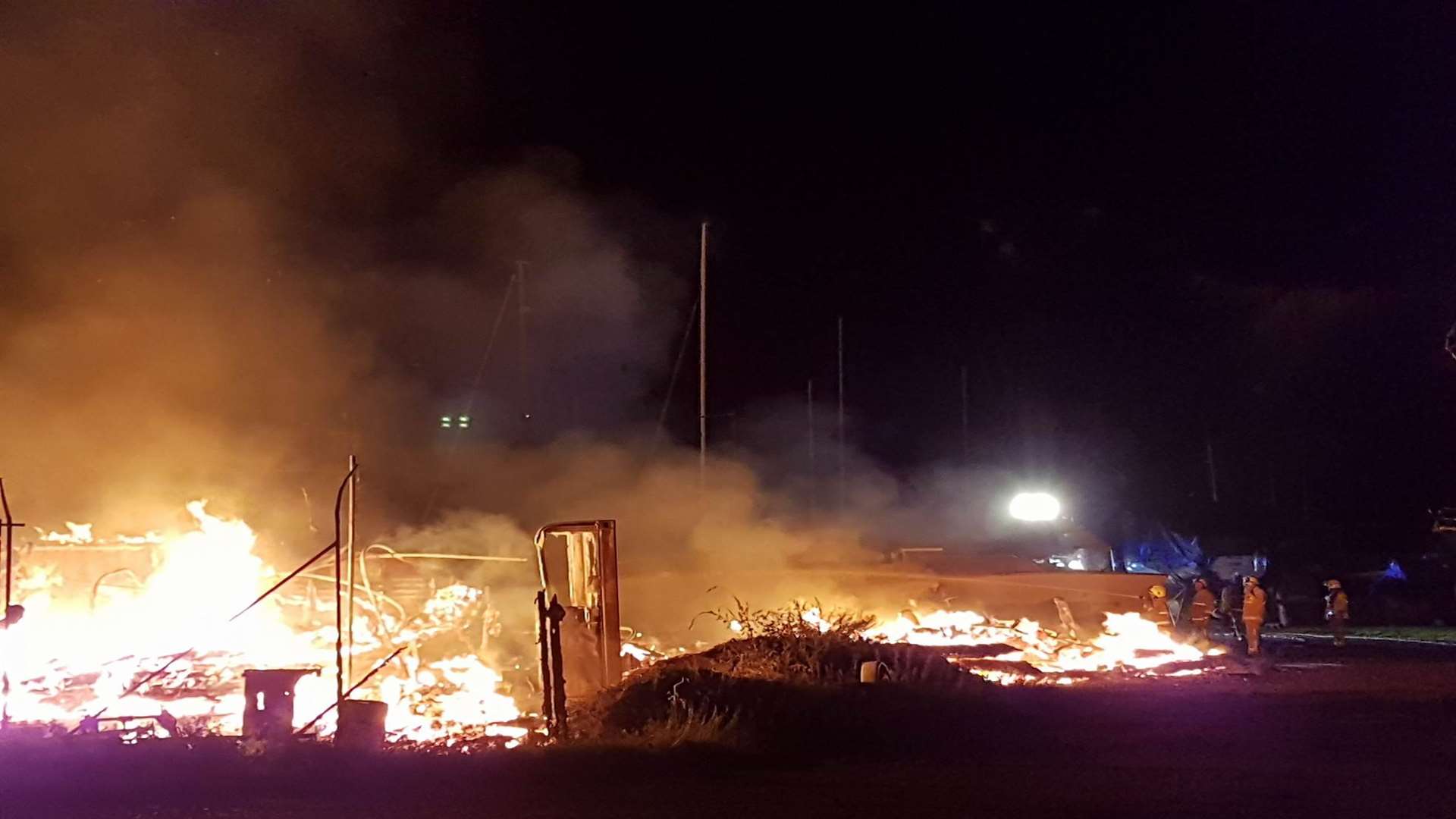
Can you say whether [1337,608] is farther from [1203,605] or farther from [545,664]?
[545,664]

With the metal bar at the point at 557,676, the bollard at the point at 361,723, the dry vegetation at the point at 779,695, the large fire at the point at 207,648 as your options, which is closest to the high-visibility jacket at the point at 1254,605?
the dry vegetation at the point at 779,695

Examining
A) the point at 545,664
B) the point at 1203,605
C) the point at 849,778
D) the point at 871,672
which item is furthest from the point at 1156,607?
the point at 849,778

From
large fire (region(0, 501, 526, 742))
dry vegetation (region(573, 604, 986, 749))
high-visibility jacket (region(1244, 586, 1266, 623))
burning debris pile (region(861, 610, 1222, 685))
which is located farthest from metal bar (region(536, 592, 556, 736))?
high-visibility jacket (region(1244, 586, 1266, 623))

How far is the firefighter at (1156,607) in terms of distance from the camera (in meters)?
15.8

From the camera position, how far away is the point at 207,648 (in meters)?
11.6

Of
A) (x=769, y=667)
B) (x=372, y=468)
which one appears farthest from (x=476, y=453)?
(x=769, y=667)

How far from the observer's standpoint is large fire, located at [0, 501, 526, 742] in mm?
10562

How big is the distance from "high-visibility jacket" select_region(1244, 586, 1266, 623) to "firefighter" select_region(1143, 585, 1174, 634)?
1086mm

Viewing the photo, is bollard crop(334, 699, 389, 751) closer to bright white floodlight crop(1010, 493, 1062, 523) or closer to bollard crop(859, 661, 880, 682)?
bollard crop(859, 661, 880, 682)

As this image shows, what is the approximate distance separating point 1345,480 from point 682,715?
31497mm

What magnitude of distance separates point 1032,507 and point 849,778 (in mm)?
20085

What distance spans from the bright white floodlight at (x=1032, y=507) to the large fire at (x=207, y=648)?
15336mm

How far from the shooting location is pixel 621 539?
1889 centimetres

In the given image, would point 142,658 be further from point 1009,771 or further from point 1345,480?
point 1345,480
